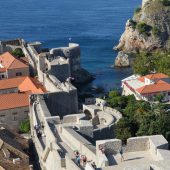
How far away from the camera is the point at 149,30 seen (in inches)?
3401

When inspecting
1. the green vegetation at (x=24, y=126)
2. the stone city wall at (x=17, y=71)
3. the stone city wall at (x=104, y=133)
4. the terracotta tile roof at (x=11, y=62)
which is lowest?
the green vegetation at (x=24, y=126)

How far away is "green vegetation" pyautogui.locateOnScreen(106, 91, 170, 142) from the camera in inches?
1378

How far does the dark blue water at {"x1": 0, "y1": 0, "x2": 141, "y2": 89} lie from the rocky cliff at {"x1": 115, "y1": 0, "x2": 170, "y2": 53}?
311 centimetres

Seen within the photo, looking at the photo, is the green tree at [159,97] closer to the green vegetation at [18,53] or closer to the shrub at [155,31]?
the green vegetation at [18,53]

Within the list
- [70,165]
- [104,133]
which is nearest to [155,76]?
[104,133]

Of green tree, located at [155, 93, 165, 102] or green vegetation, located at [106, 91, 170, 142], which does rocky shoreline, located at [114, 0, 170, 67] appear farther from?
green vegetation, located at [106, 91, 170, 142]

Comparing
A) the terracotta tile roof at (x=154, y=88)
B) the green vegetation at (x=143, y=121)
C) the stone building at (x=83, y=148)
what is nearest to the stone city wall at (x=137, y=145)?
the stone building at (x=83, y=148)

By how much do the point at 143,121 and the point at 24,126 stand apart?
9.63 meters

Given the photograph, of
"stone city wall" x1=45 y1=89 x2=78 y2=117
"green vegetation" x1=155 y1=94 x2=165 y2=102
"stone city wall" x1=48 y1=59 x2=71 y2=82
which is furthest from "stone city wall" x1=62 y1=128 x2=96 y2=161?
"green vegetation" x1=155 y1=94 x2=165 y2=102

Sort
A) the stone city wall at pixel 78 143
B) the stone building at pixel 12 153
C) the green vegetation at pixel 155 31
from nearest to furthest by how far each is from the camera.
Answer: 1. the stone city wall at pixel 78 143
2. the stone building at pixel 12 153
3. the green vegetation at pixel 155 31

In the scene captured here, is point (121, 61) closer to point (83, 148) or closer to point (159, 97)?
point (159, 97)

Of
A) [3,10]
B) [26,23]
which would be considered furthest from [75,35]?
[3,10]

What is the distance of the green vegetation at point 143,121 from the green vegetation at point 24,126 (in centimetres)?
684

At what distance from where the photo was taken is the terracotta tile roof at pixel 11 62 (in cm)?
5359
